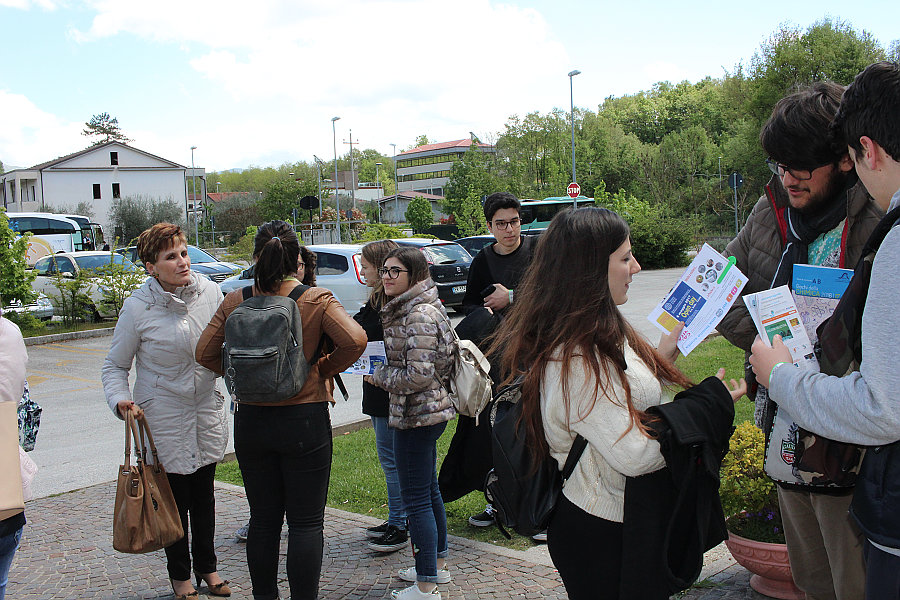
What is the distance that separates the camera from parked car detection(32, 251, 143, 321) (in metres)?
18.1

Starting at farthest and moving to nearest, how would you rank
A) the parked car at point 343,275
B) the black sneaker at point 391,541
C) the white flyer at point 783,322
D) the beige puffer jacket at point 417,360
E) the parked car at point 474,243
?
1. the parked car at point 474,243
2. the parked car at point 343,275
3. the black sneaker at point 391,541
4. the beige puffer jacket at point 417,360
5. the white flyer at point 783,322

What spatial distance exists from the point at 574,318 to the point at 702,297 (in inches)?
21.5

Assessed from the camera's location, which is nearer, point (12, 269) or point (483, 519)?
point (483, 519)

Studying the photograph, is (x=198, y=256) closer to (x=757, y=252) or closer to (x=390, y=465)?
(x=390, y=465)

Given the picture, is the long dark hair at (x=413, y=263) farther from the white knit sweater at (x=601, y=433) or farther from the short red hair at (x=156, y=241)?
the white knit sweater at (x=601, y=433)

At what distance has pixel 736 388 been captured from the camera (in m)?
2.42

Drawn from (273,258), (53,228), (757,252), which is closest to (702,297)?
(757,252)

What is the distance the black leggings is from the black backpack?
2.2 inches

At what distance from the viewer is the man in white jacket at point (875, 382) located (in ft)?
5.54

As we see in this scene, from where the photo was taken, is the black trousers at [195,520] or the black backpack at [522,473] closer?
the black backpack at [522,473]

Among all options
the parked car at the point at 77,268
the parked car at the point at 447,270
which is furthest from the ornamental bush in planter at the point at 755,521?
the parked car at the point at 77,268

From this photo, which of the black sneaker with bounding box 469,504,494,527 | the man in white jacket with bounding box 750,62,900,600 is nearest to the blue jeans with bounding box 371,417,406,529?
the black sneaker with bounding box 469,504,494,527

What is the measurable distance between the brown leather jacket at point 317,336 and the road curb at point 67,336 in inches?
539

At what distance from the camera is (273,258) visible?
3.52 meters
